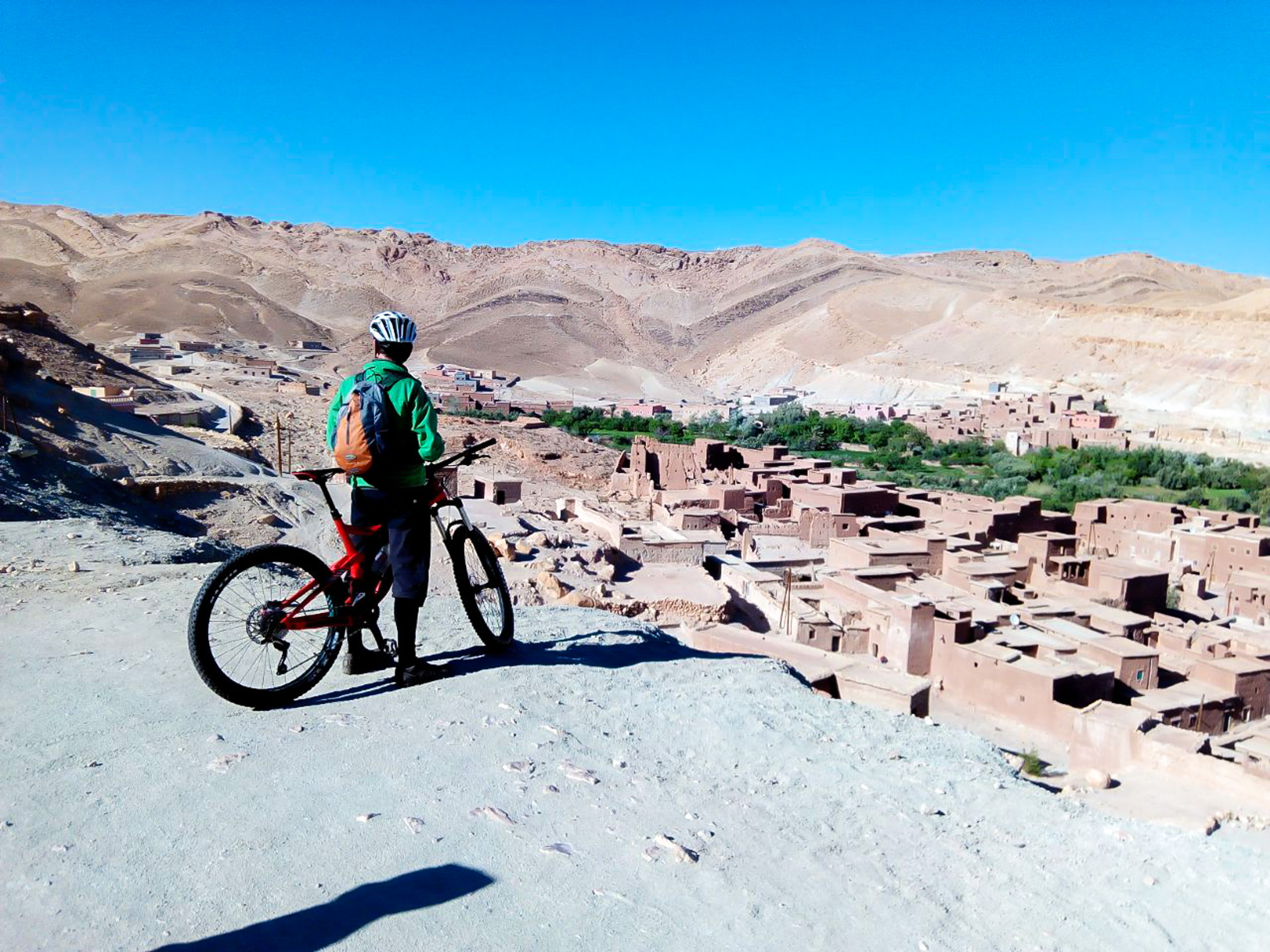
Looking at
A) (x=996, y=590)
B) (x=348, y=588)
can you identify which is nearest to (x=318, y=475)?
(x=348, y=588)

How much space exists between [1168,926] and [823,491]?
60.8 ft

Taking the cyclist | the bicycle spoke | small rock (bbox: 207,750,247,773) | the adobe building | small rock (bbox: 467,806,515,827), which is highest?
the cyclist

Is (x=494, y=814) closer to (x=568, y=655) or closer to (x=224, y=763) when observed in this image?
(x=224, y=763)

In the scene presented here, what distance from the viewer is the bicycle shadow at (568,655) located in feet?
12.0

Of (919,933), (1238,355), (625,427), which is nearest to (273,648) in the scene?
(919,933)

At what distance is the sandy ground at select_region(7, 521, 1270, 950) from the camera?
2238 millimetres

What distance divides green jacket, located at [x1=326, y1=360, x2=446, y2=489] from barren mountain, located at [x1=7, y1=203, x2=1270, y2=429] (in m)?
51.1

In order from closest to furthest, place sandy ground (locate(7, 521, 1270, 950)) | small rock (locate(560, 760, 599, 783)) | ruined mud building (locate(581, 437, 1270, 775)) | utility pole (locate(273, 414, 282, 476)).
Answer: sandy ground (locate(7, 521, 1270, 950)) < small rock (locate(560, 760, 599, 783)) < ruined mud building (locate(581, 437, 1270, 775)) < utility pole (locate(273, 414, 282, 476))

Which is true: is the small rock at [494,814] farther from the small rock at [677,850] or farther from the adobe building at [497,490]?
the adobe building at [497,490]

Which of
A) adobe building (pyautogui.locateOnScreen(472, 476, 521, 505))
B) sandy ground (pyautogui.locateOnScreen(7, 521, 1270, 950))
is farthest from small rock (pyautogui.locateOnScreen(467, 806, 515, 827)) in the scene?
adobe building (pyautogui.locateOnScreen(472, 476, 521, 505))

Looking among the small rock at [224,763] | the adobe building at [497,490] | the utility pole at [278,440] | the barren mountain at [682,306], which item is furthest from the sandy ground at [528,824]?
the barren mountain at [682,306]

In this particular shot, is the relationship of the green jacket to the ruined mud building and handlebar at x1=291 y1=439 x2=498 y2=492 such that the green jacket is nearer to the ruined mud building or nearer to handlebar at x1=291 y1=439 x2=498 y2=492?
handlebar at x1=291 y1=439 x2=498 y2=492

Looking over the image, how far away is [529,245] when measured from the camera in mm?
117625

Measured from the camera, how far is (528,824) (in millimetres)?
2744
